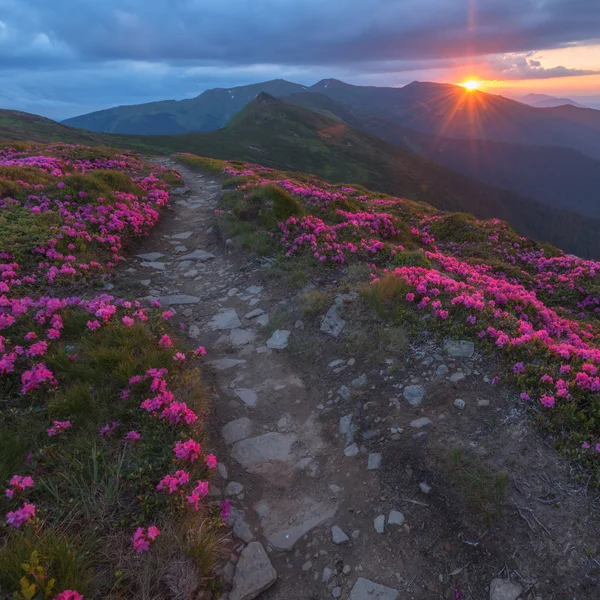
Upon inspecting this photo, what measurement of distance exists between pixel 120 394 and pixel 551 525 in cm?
565

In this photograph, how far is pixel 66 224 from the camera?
1141cm

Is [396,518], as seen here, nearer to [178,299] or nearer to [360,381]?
[360,381]

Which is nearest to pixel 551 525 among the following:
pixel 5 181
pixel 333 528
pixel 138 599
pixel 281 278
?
pixel 333 528

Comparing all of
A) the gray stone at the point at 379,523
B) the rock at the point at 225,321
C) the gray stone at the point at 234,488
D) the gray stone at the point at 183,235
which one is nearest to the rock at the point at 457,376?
the gray stone at the point at 379,523

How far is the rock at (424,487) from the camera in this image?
478 cm

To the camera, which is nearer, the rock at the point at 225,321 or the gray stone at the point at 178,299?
the rock at the point at 225,321

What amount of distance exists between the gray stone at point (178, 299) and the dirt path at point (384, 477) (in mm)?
2043

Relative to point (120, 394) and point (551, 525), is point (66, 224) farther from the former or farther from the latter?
point (551, 525)

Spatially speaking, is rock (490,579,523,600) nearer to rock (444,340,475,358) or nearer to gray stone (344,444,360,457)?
gray stone (344,444,360,457)

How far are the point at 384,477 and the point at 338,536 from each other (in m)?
0.96

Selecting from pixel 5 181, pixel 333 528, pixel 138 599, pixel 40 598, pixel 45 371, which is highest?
pixel 5 181

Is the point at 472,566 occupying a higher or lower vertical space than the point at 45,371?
lower

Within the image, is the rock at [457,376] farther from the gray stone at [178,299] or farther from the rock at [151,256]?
the rock at [151,256]

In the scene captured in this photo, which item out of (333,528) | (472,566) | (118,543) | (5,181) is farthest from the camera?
(5,181)
